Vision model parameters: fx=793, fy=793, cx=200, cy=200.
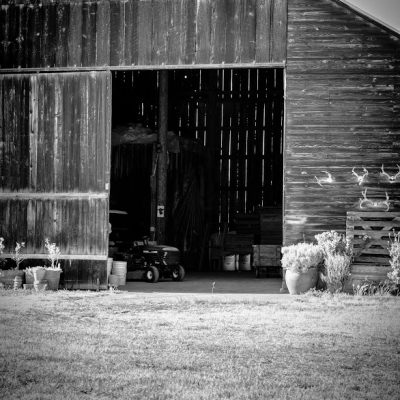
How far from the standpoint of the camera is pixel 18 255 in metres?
15.3

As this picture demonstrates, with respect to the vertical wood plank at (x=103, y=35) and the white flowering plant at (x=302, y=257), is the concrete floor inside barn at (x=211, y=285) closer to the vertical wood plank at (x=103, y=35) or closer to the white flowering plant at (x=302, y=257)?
the white flowering plant at (x=302, y=257)

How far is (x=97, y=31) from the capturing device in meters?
15.4

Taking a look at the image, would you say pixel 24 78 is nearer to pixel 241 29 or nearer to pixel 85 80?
pixel 85 80


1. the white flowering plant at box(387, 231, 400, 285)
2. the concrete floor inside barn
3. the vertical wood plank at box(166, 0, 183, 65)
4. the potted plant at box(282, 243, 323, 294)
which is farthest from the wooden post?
the white flowering plant at box(387, 231, 400, 285)

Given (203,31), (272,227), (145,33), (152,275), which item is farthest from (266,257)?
(145,33)

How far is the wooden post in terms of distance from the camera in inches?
784

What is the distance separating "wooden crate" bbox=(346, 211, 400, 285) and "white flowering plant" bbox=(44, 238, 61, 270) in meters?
5.48

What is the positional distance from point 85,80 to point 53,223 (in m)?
2.85

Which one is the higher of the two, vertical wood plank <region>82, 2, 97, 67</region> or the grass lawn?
vertical wood plank <region>82, 2, 97, 67</region>

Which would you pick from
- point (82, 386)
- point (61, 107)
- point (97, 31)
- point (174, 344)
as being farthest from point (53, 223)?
point (82, 386)

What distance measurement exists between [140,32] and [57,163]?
3.00 metres

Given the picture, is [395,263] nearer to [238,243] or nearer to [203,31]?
[203,31]

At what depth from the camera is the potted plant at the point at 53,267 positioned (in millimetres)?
14828

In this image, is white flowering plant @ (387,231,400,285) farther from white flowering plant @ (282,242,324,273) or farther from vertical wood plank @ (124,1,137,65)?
vertical wood plank @ (124,1,137,65)
